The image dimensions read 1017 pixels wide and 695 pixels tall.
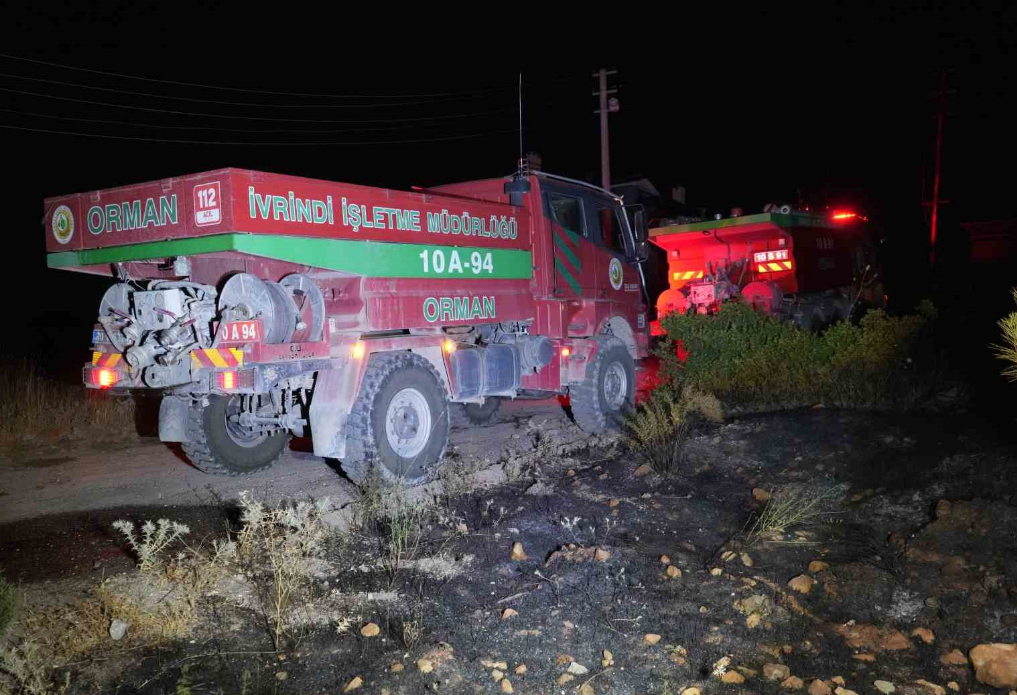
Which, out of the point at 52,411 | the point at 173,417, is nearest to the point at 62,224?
the point at 173,417

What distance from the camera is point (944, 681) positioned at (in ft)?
10.9

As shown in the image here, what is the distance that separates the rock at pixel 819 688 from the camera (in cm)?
319

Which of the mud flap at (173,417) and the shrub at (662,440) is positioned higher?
the mud flap at (173,417)

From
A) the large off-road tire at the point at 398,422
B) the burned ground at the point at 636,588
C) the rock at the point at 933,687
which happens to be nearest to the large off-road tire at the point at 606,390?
the large off-road tire at the point at 398,422

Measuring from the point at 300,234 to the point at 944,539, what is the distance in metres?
4.74

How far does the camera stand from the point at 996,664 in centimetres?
337

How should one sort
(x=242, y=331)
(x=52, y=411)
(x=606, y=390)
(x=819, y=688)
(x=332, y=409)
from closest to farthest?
(x=819, y=688) < (x=242, y=331) < (x=332, y=409) < (x=606, y=390) < (x=52, y=411)

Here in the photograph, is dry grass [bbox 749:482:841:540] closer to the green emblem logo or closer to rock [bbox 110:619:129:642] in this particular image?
rock [bbox 110:619:129:642]

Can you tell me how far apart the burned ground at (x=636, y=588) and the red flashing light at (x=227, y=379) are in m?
1.00

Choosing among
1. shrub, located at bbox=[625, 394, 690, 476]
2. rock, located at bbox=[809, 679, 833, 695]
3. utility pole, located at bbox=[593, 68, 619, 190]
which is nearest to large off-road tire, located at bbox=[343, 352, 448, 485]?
shrub, located at bbox=[625, 394, 690, 476]

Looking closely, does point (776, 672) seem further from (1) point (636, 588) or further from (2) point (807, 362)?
(2) point (807, 362)

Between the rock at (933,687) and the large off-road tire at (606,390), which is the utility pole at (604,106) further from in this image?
the rock at (933,687)

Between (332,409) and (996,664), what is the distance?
4.59 m

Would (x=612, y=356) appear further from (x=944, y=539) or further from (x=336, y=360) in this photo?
(x=944, y=539)
